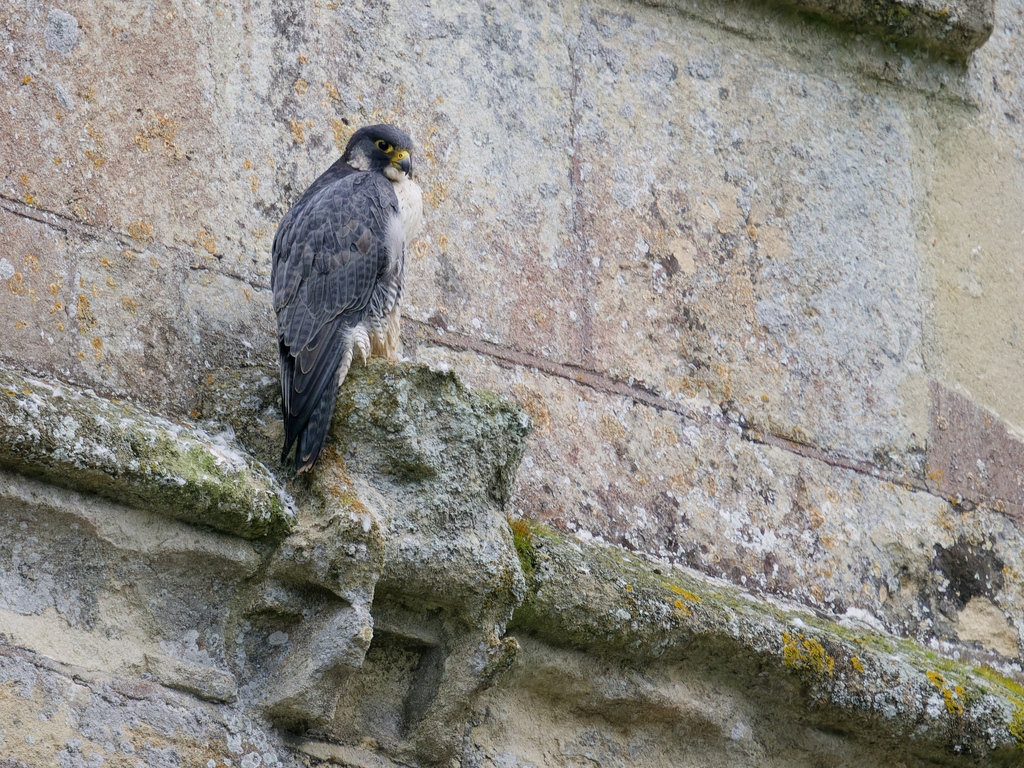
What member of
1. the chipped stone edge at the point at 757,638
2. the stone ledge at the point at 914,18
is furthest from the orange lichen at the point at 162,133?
the stone ledge at the point at 914,18

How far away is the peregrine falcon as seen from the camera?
298cm

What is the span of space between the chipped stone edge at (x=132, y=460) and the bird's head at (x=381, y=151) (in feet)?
2.69

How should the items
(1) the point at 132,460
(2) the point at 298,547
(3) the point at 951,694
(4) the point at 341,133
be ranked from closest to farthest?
1. (1) the point at 132,460
2. (2) the point at 298,547
3. (3) the point at 951,694
4. (4) the point at 341,133

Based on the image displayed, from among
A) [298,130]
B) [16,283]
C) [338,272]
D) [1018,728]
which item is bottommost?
[1018,728]

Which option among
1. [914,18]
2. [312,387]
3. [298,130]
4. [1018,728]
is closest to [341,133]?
[298,130]

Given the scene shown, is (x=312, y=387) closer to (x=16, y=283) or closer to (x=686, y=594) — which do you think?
(x=16, y=283)

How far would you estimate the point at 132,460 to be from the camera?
2727mm

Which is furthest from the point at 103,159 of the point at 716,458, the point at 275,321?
the point at 716,458

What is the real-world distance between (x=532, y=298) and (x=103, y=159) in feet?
3.62

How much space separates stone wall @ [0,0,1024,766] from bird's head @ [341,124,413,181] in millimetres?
171

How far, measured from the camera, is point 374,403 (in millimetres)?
3016

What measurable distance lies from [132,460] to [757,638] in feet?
4.77

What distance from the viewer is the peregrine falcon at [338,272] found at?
9.79ft

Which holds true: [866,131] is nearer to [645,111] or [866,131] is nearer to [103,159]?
[645,111]
